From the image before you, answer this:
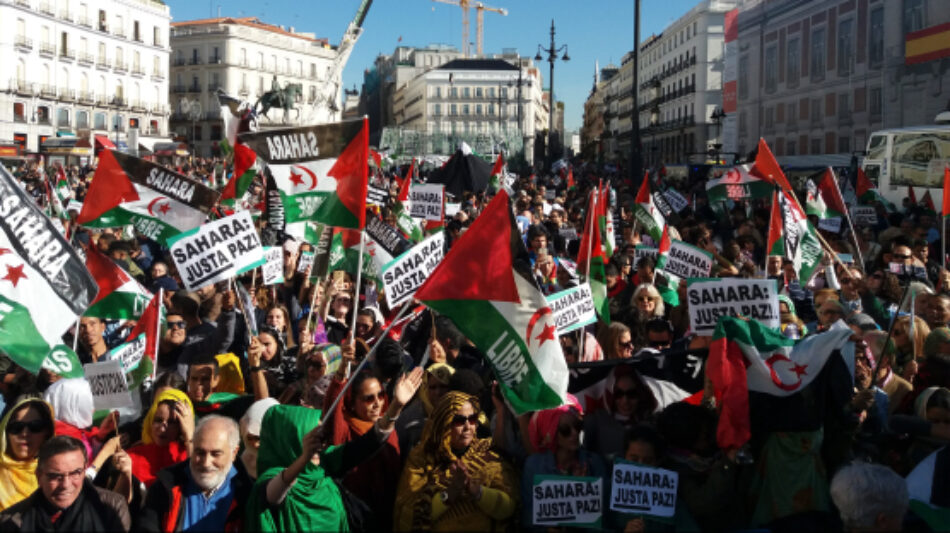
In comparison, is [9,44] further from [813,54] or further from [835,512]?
[835,512]

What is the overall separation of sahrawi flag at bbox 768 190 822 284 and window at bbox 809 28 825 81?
35.1m

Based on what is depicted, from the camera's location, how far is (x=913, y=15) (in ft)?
110

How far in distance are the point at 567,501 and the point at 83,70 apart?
64.6m

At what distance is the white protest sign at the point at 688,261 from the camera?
7734 millimetres

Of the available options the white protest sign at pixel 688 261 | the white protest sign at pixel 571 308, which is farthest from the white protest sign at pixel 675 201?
the white protest sign at pixel 571 308

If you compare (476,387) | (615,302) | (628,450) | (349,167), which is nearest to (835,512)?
(628,450)

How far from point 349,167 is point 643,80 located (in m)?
92.4

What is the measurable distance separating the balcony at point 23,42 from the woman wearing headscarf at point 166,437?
57.5 meters

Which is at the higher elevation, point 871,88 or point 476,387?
point 871,88

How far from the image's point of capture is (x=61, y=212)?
41.5 ft

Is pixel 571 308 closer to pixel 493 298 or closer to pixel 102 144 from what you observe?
pixel 493 298

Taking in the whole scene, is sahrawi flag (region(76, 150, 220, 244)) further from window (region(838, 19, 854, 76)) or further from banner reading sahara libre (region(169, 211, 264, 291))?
window (region(838, 19, 854, 76))

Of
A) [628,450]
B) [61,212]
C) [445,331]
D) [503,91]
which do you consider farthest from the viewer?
[503,91]

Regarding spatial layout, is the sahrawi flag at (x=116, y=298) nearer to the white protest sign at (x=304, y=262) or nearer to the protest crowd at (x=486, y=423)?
the protest crowd at (x=486, y=423)
